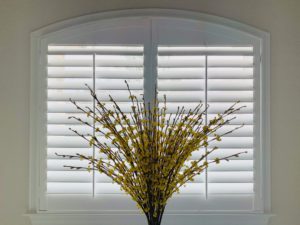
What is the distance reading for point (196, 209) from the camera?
93.3 inches

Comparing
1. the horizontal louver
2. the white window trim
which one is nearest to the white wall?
the white window trim

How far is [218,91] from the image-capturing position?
2.40m

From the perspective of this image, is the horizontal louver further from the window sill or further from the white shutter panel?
the window sill

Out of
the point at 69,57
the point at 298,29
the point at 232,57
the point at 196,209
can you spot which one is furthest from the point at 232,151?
the point at 69,57

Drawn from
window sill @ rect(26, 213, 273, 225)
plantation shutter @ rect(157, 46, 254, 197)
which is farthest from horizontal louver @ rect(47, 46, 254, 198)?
window sill @ rect(26, 213, 273, 225)

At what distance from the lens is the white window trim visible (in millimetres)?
2350

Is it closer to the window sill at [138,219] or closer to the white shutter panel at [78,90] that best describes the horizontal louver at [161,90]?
the white shutter panel at [78,90]

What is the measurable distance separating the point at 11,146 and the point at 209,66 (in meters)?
1.19

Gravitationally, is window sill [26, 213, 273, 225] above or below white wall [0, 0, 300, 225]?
below

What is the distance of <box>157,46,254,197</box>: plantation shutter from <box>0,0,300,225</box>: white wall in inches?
5.9

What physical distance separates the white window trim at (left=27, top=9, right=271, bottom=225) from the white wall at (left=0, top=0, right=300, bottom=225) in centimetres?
4

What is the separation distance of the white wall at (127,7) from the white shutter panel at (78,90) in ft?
0.48

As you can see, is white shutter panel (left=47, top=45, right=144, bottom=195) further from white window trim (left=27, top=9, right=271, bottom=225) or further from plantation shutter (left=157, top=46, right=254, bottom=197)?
plantation shutter (left=157, top=46, right=254, bottom=197)

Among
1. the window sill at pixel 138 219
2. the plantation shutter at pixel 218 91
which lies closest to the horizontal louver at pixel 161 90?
the plantation shutter at pixel 218 91
